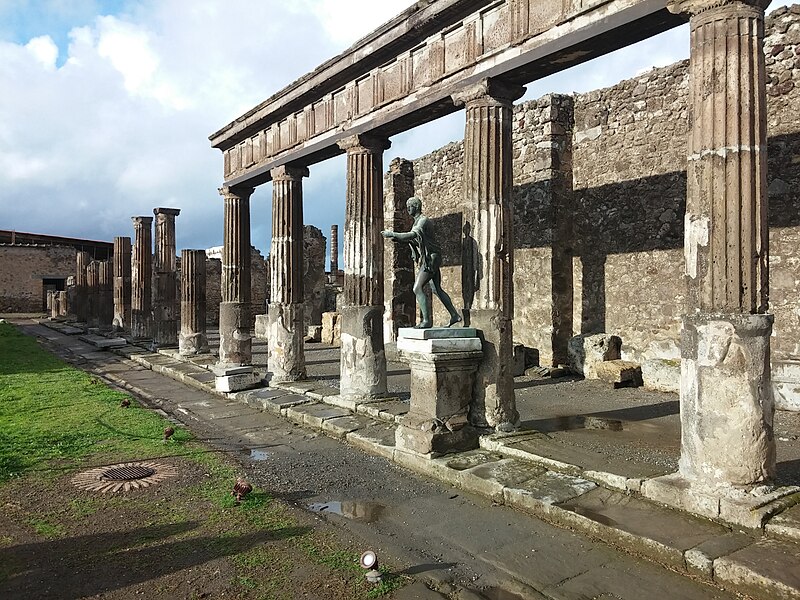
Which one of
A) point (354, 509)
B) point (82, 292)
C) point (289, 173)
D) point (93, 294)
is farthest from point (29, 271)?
point (354, 509)

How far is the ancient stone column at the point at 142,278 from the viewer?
19484 mm

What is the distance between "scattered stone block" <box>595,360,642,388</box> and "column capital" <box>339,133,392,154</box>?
19.0ft

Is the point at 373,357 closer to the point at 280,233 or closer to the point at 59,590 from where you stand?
the point at 280,233

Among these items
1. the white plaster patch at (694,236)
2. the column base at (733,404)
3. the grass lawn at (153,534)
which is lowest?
the grass lawn at (153,534)

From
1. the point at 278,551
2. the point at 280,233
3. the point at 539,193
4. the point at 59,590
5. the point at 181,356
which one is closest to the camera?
the point at 59,590

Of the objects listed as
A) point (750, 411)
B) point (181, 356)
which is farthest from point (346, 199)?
point (181, 356)

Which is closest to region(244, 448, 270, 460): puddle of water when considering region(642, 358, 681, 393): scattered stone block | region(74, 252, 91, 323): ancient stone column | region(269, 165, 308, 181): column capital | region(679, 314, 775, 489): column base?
region(679, 314, 775, 489): column base

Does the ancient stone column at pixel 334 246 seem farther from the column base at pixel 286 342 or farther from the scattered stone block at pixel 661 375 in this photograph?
the scattered stone block at pixel 661 375

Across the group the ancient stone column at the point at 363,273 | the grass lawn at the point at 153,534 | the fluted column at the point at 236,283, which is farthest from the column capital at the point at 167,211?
the grass lawn at the point at 153,534

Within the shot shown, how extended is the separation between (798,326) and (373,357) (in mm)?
6413

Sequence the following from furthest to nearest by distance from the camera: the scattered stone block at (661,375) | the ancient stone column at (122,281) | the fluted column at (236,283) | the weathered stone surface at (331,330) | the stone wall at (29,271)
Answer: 1. the stone wall at (29,271)
2. the ancient stone column at (122,281)
3. the weathered stone surface at (331,330)
4. the fluted column at (236,283)
5. the scattered stone block at (661,375)

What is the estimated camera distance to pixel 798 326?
884cm

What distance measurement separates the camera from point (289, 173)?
36.9 feet

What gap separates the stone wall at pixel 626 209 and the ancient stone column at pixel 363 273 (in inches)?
196
